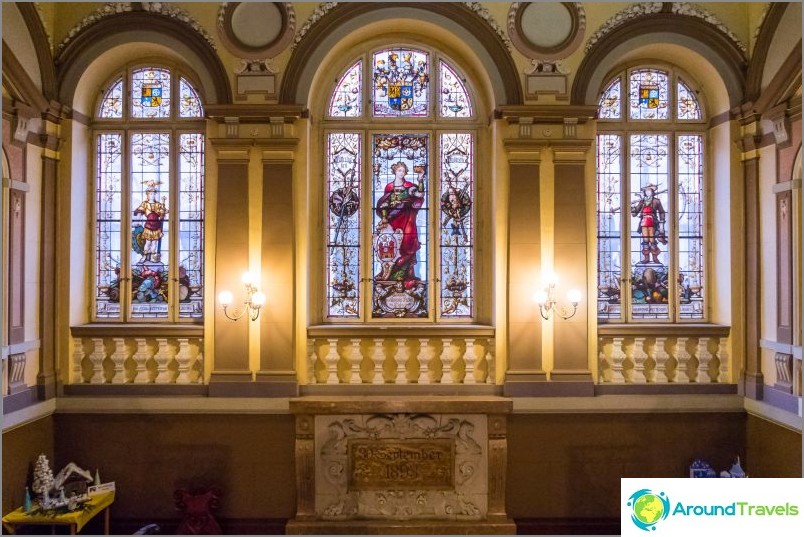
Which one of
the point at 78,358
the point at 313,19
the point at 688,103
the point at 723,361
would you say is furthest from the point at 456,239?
the point at 78,358

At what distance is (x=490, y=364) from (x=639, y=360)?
5.61 feet

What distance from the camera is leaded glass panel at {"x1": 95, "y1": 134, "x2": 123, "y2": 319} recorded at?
7.65 meters

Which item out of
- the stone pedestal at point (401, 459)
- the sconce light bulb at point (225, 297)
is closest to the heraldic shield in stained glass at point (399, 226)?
the stone pedestal at point (401, 459)

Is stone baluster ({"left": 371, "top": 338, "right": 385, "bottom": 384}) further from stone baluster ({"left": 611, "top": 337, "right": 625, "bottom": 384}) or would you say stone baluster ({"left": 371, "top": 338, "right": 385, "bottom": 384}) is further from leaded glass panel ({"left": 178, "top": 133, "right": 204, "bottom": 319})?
stone baluster ({"left": 611, "top": 337, "right": 625, "bottom": 384})

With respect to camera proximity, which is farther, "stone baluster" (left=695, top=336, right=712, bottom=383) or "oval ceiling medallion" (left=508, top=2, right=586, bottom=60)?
"stone baluster" (left=695, top=336, right=712, bottom=383)

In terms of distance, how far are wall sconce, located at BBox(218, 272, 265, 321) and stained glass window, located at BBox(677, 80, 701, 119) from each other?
18.0 ft

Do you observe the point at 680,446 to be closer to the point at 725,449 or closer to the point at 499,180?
the point at 725,449

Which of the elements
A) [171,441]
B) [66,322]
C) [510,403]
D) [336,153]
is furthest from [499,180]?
[66,322]

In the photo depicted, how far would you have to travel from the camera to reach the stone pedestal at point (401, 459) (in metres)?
7.02

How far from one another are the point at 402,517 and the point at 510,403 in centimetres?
171

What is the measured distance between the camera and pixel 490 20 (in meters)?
7.30

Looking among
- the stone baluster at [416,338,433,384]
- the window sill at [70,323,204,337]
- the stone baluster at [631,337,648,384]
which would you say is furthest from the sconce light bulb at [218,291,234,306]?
the stone baluster at [631,337,648,384]

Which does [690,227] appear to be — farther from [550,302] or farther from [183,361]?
[183,361]

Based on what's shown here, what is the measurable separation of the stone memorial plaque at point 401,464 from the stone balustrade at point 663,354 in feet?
6.77
